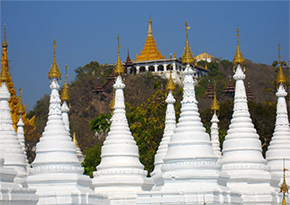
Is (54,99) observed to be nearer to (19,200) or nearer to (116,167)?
(116,167)

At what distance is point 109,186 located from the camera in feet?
91.0

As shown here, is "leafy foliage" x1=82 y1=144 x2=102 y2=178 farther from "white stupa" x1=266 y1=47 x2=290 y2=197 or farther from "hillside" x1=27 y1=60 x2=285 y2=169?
"white stupa" x1=266 y1=47 x2=290 y2=197

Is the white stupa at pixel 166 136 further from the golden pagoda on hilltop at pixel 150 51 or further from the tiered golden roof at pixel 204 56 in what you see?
the tiered golden roof at pixel 204 56

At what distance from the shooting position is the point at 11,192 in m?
20.1

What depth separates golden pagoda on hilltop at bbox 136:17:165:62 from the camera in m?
114

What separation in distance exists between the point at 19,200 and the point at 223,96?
2981 inches

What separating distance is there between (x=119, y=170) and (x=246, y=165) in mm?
5374

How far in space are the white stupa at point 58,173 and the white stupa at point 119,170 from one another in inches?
78.1

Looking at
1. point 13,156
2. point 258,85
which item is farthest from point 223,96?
point 13,156

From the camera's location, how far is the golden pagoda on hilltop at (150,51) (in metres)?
114

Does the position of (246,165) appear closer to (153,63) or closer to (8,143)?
(8,143)

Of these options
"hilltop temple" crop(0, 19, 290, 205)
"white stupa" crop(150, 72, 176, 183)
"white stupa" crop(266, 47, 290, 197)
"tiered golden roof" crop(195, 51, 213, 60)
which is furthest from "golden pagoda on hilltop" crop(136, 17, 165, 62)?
"hilltop temple" crop(0, 19, 290, 205)

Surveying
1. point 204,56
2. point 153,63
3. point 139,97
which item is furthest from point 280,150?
point 204,56

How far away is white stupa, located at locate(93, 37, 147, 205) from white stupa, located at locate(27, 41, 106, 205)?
198cm
